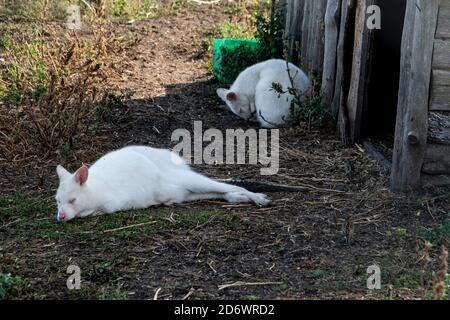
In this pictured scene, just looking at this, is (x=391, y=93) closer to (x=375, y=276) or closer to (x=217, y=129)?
(x=217, y=129)

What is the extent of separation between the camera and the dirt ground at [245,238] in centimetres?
478

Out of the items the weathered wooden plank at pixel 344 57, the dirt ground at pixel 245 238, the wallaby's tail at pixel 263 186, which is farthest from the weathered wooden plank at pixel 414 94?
the weathered wooden plank at pixel 344 57

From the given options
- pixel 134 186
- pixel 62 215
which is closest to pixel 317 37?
pixel 134 186

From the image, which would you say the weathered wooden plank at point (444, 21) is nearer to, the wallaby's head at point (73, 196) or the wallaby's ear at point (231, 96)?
the wallaby's head at point (73, 196)

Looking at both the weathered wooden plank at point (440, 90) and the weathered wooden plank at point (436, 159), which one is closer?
the weathered wooden plank at point (440, 90)

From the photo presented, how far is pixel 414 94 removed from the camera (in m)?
6.16

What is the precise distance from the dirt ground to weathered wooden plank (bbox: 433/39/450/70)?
3.02 feet

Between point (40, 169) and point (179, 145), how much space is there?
1.35m

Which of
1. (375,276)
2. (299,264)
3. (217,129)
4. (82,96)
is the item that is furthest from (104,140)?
(375,276)

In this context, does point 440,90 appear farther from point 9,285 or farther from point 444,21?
point 9,285

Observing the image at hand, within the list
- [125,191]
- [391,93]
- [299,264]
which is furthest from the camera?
[391,93]

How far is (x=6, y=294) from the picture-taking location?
4.63m

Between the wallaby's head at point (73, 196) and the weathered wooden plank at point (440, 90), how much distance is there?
2.55 metres

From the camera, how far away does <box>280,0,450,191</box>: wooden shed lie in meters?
6.12
